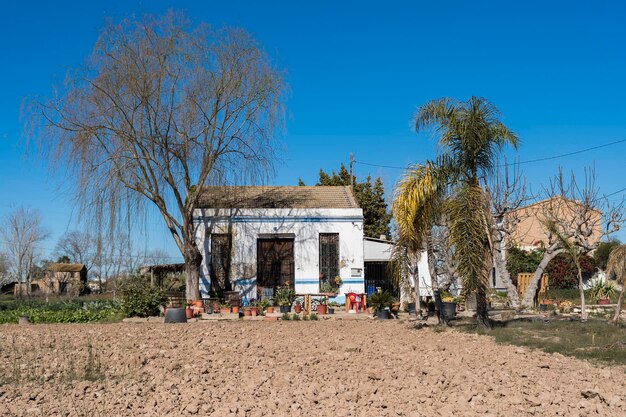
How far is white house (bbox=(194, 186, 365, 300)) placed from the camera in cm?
2362

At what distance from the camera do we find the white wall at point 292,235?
77.6 ft

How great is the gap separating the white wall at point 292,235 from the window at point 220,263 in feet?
0.61

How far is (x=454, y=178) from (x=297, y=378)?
8050mm

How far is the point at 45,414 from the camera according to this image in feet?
22.8

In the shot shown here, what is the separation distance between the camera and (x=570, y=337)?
42.0 feet

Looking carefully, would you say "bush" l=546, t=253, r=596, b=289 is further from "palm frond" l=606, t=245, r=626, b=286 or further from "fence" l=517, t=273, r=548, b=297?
"palm frond" l=606, t=245, r=626, b=286

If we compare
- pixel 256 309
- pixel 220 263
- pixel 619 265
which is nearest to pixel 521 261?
pixel 220 263

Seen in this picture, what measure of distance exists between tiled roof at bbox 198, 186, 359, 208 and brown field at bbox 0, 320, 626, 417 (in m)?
10.7

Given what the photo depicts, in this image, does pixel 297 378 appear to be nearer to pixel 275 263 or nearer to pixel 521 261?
pixel 275 263

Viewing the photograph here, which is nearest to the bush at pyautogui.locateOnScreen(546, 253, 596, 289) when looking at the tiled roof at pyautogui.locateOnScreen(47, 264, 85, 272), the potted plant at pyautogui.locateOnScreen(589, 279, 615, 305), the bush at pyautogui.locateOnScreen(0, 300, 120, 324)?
the potted plant at pyautogui.locateOnScreen(589, 279, 615, 305)

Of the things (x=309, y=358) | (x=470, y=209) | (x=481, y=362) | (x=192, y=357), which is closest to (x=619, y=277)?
(x=470, y=209)

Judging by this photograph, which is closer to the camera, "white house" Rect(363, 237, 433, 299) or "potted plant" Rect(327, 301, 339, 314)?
"potted plant" Rect(327, 301, 339, 314)

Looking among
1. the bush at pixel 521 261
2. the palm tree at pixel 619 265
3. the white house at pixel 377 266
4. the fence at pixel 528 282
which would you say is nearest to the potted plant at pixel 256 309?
the white house at pixel 377 266

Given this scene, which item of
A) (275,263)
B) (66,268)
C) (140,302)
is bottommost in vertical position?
(140,302)
